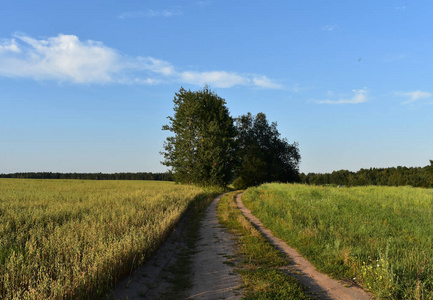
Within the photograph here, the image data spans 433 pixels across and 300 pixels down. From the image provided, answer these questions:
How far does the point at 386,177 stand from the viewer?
117 metres

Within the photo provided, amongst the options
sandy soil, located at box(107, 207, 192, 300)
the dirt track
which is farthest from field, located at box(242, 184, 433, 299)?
sandy soil, located at box(107, 207, 192, 300)

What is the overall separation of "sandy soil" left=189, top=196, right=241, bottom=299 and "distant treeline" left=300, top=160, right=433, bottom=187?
67.1 metres

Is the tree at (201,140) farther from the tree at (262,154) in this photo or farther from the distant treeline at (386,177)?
the distant treeline at (386,177)

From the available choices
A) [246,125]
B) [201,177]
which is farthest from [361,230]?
[246,125]

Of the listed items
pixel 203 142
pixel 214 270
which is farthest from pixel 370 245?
pixel 203 142

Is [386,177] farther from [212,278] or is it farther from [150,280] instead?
[150,280]

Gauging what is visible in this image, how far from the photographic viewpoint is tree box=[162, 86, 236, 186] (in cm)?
4391

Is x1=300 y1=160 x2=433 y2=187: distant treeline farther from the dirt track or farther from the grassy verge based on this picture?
the dirt track

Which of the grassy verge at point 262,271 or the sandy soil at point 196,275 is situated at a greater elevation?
Result: the grassy verge at point 262,271

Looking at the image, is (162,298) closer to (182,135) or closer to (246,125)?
(182,135)

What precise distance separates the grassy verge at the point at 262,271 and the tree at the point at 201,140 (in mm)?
32569

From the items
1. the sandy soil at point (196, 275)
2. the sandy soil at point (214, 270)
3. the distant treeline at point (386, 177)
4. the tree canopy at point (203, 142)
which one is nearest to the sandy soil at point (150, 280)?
the sandy soil at point (196, 275)

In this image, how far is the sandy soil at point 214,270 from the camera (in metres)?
6.03

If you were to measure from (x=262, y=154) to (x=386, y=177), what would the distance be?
88.6 meters
